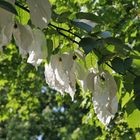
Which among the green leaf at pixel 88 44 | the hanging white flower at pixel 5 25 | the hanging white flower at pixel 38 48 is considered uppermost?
the hanging white flower at pixel 38 48

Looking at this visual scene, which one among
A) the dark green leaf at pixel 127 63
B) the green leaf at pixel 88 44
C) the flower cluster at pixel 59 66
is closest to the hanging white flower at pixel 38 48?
the flower cluster at pixel 59 66

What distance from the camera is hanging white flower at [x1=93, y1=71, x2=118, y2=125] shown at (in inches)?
50.4

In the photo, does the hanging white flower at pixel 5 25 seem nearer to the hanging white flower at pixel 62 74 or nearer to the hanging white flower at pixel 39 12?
the hanging white flower at pixel 39 12

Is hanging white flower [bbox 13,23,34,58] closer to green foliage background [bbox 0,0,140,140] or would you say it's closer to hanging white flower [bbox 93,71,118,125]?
green foliage background [bbox 0,0,140,140]

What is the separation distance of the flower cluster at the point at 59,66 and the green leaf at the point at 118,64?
0.05 metres

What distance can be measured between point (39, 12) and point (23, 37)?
17cm

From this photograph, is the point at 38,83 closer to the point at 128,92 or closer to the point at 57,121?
the point at 128,92

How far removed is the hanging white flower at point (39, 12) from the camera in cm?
110

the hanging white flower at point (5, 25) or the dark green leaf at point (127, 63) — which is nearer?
the hanging white flower at point (5, 25)

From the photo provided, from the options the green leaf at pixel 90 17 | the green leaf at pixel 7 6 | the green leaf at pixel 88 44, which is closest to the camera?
the green leaf at pixel 7 6

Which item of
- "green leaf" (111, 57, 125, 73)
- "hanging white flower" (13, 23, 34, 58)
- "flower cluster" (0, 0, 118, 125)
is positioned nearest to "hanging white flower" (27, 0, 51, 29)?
"flower cluster" (0, 0, 118, 125)

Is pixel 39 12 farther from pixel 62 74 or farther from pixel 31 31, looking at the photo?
pixel 62 74

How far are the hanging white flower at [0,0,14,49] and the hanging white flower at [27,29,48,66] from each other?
0.40ft

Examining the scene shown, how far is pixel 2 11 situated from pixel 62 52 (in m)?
0.33
